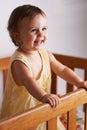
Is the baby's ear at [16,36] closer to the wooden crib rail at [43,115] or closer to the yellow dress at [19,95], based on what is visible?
the yellow dress at [19,95]

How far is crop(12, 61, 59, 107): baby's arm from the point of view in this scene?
0.85m

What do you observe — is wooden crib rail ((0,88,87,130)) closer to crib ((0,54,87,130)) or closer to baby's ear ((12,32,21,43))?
crib ((0,54,87,130))

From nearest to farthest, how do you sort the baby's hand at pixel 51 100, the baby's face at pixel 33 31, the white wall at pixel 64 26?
the baby's hand at pixel 51 100 < the baby's face at pixel 33 31 < the white wall at pixel 64 26

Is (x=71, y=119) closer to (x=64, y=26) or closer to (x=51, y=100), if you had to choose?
(x=51, y=100)

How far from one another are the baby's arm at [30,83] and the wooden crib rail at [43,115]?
3cm

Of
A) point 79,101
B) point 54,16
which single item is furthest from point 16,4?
point 79,101

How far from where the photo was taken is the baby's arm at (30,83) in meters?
0.85

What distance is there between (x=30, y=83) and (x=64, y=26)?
94 cm

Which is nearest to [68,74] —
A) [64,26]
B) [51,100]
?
[51,100]

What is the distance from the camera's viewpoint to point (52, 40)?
5.76 feet

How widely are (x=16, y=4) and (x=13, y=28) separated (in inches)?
18.0

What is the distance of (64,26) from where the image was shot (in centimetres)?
182

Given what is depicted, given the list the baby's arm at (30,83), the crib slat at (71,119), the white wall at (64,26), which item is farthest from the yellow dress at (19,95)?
the white wall at (64,26)

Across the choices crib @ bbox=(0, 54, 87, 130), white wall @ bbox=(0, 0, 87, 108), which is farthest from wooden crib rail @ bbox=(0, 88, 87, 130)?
white wall @ bbox=(0, 0, 87, 108)
